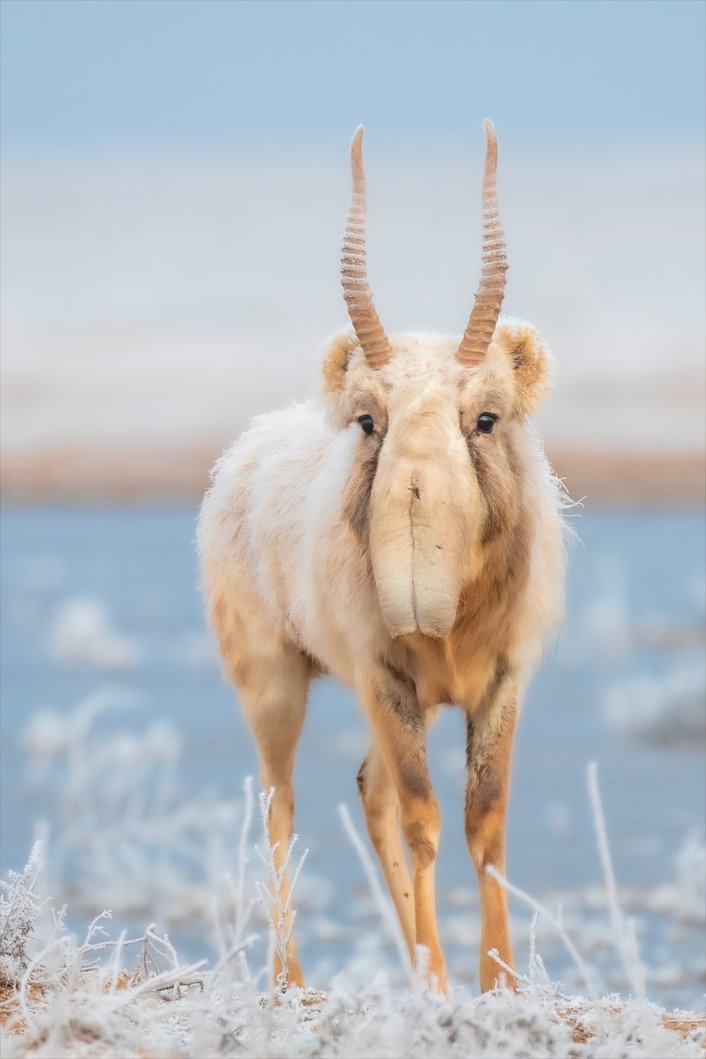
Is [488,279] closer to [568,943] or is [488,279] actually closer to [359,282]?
[359,282]

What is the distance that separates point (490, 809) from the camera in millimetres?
5766

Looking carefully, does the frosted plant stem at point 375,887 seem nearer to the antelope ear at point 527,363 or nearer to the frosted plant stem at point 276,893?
the frosted plant stem at point 276,893

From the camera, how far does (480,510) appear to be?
212 inches

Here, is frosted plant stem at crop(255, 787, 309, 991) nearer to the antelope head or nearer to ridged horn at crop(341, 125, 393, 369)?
the antelope head

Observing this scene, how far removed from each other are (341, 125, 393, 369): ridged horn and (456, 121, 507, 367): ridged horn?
11.4 inches

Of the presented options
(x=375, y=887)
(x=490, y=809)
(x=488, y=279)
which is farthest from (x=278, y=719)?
(x=375, y=887)

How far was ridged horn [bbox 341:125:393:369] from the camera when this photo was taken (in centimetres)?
561

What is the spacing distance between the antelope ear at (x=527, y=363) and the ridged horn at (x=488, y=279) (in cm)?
14

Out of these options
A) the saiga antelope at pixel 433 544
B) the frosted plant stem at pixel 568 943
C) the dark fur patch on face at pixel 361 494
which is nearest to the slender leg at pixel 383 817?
the saiga antelope at pixel 433 544

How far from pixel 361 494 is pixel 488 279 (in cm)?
86

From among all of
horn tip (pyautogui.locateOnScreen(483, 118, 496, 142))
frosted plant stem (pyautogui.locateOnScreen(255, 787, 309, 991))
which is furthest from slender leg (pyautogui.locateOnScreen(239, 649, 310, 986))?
horn tip (pyautogui.locateOnScreen(483, 118, 496, 142))

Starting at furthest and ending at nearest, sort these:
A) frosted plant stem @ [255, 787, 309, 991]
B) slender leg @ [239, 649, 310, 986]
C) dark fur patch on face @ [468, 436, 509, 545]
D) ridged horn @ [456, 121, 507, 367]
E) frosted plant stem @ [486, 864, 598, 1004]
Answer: slender leg @ [239, 649, 310, 986]
ridged horn @ [456, 121, 507, 367]
dark fur patch on face @ [468, 436, 509, 545]
frosted plant stem @ [255, 787, 309, 991]
frosted plant stem @ [486, 864, 598, 1004]

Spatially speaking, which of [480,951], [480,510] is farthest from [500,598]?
[480,951]

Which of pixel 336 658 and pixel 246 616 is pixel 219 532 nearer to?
pixel 246 616
